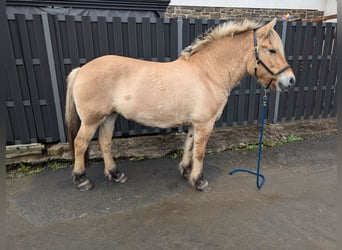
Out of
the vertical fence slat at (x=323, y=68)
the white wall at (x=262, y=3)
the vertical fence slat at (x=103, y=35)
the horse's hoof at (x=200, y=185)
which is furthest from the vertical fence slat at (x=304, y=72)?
the white wall at (x=262, y=3)

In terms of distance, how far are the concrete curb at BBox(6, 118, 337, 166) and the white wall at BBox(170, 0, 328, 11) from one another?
5.73 meters

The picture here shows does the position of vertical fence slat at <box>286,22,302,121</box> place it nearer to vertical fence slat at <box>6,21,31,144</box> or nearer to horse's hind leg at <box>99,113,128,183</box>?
horse's hind leg at <box>99,113,128,183</box>

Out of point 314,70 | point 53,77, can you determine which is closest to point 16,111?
point 53,77

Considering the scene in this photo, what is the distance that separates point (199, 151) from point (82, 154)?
1426 mm

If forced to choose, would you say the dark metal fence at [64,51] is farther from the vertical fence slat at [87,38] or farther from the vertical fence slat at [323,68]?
the vertical fence slat at [323,68]

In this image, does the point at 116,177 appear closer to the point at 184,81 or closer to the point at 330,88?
the point at 184,81

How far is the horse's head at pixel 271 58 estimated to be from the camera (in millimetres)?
2443

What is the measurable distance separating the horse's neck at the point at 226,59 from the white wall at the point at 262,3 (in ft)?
21.1

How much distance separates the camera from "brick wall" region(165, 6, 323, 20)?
8234 mm

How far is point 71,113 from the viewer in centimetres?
278

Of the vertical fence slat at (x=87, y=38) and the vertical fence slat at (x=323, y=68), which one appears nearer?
the vertical fence slat at (x=87, y=38)

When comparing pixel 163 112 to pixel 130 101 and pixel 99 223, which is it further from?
pixel 99 223

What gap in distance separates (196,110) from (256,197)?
50.6 inches

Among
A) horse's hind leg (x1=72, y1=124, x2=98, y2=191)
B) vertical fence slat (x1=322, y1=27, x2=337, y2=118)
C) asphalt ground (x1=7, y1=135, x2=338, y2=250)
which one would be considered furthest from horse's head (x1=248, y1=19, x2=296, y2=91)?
vertical fence slat (x1=322, y1=27, x2=337, y2=118)
